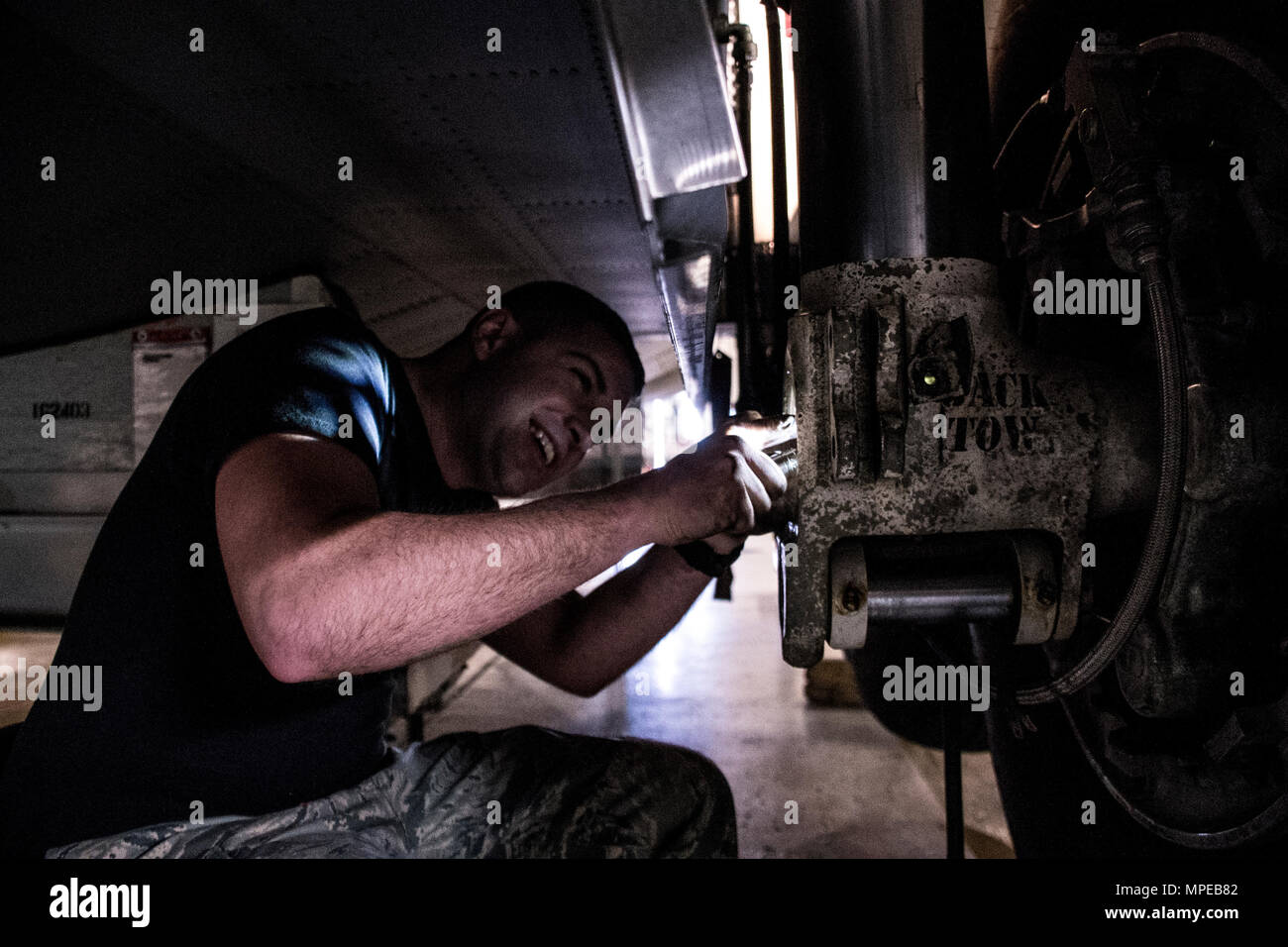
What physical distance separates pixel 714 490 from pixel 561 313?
668 mm

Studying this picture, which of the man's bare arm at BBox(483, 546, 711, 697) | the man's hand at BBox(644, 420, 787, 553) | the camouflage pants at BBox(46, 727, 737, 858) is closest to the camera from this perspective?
the man's hand at BBox(644, 420, 787, 553)

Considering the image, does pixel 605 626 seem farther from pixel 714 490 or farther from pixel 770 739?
pixel 770 739

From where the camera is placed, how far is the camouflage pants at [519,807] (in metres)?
1.00

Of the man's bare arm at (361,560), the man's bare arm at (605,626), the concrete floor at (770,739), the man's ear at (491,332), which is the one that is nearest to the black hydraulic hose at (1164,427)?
the man's bare arm at (361,560)

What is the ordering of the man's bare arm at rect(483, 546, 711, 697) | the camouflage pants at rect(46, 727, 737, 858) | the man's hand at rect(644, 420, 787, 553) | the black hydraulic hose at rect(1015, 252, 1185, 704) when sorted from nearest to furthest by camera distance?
the black hydraulic hose at rect(1015, 252, 1185, 704) < the man's hand at rect(644, 420, 787, 553) < the camouflage pants at rect(46, 727, 737, 858) < the man's bare arm at rect(483, 546, 711, 697)

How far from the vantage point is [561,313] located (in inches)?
52.0

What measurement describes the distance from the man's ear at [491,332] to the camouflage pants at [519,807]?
27.2 inches

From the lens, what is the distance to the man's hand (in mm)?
772

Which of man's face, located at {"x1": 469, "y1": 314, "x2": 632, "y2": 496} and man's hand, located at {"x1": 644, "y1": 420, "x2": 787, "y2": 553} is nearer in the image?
man's hand, located at {"x1": 644, "y1": 420, "x2": 787, "y2": 553}

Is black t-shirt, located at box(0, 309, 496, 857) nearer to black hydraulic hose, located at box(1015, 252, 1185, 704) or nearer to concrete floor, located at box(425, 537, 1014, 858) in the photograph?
black hydraulic hose, located at box(1015, 252, 1185, 704)

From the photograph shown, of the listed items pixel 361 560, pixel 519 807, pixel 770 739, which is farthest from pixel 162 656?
pixel 770 739

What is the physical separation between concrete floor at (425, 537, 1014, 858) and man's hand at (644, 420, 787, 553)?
1.45 meters

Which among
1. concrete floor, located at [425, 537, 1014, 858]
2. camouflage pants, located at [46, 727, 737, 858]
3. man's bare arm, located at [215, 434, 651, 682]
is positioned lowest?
concrete floor, located at [425, 537, 1014, 858]

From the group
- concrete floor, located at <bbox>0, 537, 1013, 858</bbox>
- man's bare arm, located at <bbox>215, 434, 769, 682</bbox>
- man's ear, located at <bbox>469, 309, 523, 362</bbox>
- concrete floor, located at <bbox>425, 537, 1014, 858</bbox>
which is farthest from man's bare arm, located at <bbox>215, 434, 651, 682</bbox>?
concrete floor, located at <bbox>425, 537, 1014, 858</bbox>
